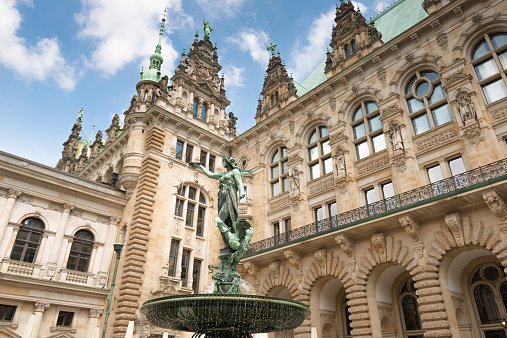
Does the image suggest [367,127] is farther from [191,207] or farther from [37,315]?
[37,315]

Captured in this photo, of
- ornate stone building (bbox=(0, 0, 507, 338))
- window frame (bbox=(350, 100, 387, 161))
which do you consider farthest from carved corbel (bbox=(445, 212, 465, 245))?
window frame (bbox=(350, 100, 387, 161))

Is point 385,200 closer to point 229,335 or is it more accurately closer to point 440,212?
point 440,212

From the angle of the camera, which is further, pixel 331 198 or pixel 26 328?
pixel 331 198

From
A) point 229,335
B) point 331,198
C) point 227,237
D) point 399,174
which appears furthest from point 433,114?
point 229,335

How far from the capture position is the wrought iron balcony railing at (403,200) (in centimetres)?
1437

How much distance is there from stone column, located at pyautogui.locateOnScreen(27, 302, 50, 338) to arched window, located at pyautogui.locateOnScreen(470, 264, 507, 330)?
20.9 metres

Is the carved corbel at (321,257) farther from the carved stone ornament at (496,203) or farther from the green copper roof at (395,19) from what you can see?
the green copper roof at (395,19)

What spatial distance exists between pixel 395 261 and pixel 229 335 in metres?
10.9

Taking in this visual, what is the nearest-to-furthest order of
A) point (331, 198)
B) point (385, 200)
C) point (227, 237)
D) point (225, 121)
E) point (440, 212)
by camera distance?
point (227, 237)
point (440, 212)
point (385, 200)
point (331, 198)
point (225, 121)

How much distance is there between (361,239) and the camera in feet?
58.2

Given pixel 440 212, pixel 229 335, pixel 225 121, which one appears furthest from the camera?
pixel 225 121

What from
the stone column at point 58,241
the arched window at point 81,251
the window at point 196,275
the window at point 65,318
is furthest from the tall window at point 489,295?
the stone column at point 58,241

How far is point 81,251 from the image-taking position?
21125 millimetres

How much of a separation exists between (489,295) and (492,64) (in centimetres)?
1088
